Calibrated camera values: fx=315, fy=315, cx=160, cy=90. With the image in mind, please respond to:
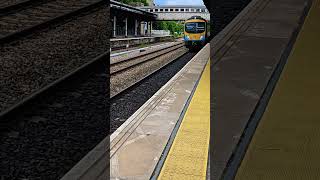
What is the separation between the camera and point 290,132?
4.27 m

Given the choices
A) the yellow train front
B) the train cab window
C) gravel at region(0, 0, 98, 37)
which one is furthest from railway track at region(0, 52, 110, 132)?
the train cab window

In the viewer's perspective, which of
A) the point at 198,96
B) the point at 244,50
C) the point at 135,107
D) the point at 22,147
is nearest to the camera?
the point at 22,147

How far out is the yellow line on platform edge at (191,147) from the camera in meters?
3.66

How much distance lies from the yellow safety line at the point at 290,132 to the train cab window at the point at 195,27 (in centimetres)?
2111

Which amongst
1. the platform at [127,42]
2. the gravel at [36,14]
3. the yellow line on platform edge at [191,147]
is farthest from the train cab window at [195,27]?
the yellow line on platform edge at [191,147]

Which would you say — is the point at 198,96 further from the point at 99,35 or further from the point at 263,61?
A: the point at 99,35

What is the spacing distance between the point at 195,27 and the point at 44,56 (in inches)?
785

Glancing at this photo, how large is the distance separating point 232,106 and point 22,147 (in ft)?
11.3

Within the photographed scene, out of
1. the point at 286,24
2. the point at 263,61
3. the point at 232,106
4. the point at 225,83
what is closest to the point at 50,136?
the point at 232,106

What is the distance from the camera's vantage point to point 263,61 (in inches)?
300

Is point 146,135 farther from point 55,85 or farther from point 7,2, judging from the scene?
point 7,2

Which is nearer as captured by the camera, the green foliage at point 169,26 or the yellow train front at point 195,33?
the yellow train front at point 195,33

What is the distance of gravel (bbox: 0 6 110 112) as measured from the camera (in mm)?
7180

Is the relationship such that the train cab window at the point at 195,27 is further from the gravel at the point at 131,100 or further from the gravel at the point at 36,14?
the gravel at the point at 131,100
